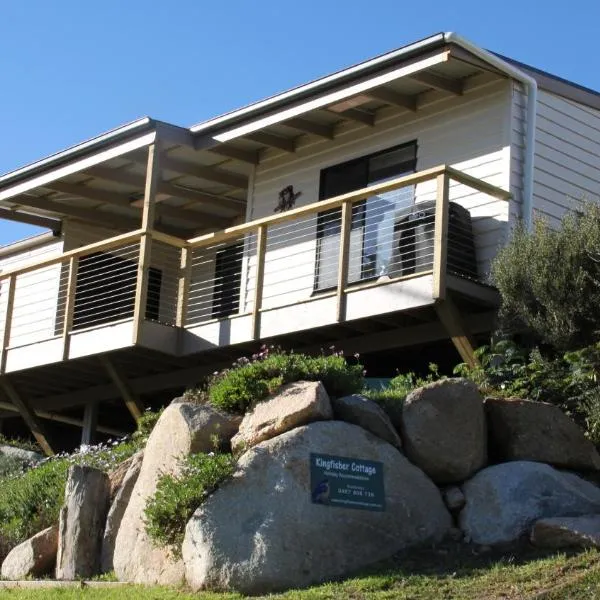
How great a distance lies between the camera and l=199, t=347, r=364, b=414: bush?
12492mm

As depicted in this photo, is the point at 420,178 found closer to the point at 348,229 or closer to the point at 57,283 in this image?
the point at 348,229

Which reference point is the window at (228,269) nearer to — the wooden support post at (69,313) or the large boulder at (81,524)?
the wooden support post at (69,313)

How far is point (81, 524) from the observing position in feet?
41.8

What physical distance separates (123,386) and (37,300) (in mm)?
5616

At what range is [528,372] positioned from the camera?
45.3 feet

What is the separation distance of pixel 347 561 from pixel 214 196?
11446mm

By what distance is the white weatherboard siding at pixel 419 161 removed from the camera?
53.0 feet

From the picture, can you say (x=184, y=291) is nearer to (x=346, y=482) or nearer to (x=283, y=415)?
(x=283, y=415)

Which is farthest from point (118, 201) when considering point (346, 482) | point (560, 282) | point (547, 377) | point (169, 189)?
point (346, 482)

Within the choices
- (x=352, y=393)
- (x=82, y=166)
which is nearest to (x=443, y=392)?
(x=352, y=393)

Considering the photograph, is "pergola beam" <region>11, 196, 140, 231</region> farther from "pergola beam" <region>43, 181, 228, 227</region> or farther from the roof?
"pergola beam" <region>43, 181, 228, 227</region>

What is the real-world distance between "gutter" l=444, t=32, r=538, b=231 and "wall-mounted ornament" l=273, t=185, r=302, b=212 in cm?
389

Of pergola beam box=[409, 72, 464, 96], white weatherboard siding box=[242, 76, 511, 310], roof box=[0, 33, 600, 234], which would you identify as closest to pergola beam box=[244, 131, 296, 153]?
roof box=[0, 33, 600, 234]

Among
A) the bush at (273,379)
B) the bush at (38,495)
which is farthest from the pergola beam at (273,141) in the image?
the bush at (273,379)
